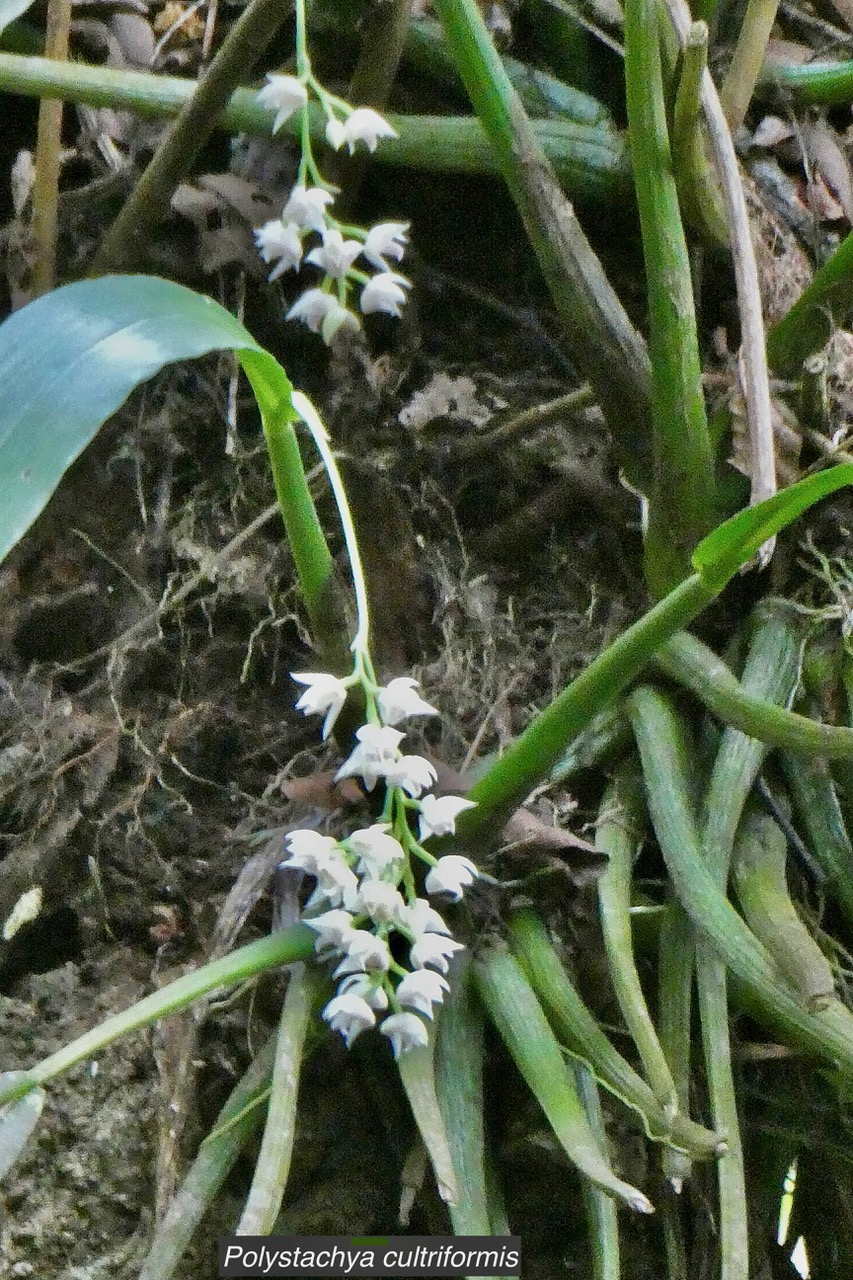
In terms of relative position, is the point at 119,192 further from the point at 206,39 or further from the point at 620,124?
the point at 620,124

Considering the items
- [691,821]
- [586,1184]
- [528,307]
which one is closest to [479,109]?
[528,307]

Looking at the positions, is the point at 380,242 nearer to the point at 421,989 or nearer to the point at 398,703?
the point at 398,703

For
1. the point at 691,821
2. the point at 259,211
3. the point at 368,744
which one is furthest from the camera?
the point at 259,211

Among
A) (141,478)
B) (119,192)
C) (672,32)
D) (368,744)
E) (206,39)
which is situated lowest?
(368,744)

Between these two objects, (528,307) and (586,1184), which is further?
(528,307)

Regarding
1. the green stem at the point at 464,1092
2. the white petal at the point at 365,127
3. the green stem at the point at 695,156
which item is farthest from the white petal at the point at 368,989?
the green stem at the point at 695,156
